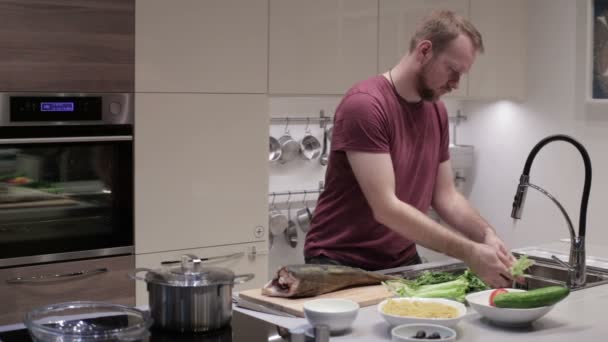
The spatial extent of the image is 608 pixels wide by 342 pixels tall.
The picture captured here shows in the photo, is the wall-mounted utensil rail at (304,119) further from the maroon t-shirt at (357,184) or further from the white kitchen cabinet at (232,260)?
the maroon t-shirt at (357,184)

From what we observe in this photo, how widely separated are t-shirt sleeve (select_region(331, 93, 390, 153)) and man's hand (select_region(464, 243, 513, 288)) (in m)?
0.43

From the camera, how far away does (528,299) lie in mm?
1981

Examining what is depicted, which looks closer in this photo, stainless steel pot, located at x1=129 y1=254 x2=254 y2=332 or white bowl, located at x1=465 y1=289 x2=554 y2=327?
stainless steel pot, located at x1=129 y1=254 x2=254 y2=332

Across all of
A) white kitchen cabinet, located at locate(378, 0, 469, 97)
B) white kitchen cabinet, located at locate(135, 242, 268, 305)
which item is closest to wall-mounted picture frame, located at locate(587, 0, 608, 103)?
white kitchen cabinet, located at locate(378, 0, 469, 97)

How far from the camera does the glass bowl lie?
1.63m

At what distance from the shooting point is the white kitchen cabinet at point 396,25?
12.7 feet

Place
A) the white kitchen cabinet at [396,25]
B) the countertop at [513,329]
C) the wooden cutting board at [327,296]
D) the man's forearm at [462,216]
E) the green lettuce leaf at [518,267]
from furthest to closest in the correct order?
the white kitchen cabinet at [396,25] < the man's forearm at [462,216] < the green lettuce leaf at [518,267] < the wooden cutting board at [327,296] < the countertop at [513,329]

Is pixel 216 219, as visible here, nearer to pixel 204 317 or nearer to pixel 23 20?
pixel 23 20

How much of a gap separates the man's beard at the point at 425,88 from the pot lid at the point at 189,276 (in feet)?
3.71

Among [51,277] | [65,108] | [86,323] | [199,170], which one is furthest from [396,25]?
[86,323]

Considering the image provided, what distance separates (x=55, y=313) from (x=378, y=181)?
1070 mm

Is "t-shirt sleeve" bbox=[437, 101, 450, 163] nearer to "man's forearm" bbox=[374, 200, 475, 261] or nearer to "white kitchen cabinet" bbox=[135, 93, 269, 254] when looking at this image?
"man's forearm" bbox=[374, 200, 475, 261]

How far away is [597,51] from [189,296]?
3.02 metres

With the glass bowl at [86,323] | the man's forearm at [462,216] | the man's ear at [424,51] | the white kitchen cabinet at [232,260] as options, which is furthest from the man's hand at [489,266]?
the white kitchen cabinet at [232,260]
